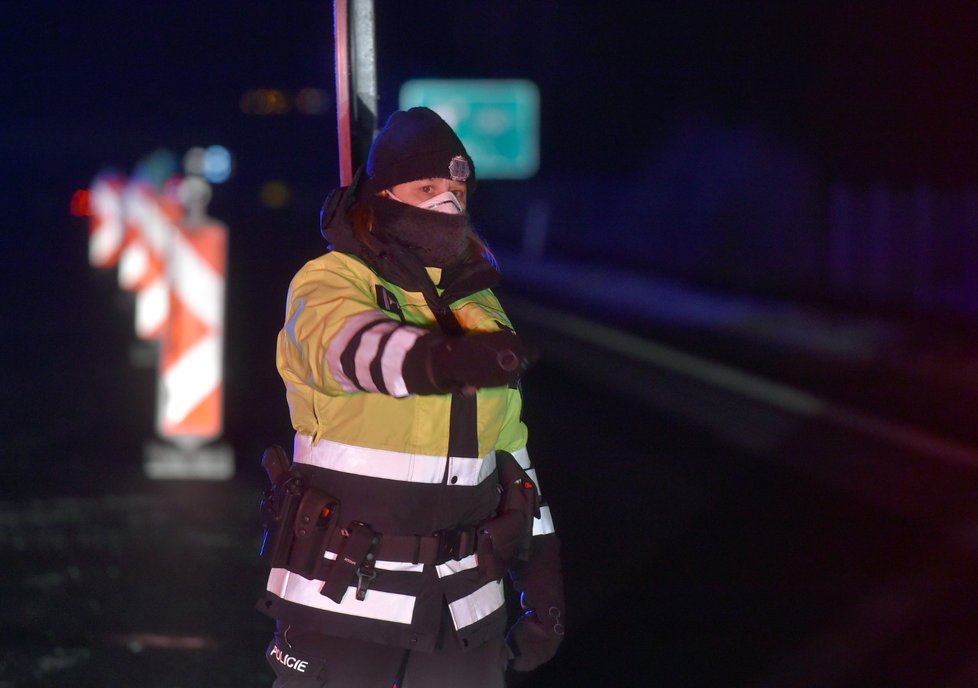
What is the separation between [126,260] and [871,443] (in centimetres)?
965

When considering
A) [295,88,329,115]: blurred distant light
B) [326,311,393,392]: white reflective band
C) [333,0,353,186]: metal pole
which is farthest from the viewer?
[295,88,329,115]: blurred distant light

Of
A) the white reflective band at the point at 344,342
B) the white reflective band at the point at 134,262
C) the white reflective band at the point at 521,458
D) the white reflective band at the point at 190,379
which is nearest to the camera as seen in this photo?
the white reflective band at the point at 344,342

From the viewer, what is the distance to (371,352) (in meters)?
3.04

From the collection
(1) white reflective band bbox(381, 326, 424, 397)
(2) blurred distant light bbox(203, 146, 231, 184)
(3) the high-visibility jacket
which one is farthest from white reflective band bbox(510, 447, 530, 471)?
(2) blurred distant light bbox(203, 146, 231, 184)

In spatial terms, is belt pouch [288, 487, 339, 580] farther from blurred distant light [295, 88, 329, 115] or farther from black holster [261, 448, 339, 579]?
blurred distant light [295, 88, 329, 115]

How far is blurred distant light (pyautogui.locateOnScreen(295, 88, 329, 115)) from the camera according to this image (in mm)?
118562

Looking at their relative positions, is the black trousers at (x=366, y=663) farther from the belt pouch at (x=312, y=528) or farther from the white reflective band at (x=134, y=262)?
the white reflective band at (x=134, y=262)

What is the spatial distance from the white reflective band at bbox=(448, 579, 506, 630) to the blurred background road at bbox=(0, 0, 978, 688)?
2307mm

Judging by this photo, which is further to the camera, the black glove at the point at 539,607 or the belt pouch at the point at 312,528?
the black glove at the point at 539,607

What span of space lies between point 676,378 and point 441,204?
41.6ft

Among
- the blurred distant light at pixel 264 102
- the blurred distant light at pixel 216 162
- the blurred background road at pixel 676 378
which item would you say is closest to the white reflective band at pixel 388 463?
the blurred background road at pixel 676 378

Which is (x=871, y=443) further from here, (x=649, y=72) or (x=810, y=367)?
(x=649, y=72)

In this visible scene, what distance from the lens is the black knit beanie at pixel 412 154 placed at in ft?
11.5

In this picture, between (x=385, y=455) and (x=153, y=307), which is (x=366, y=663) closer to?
(x=385, y=455)
